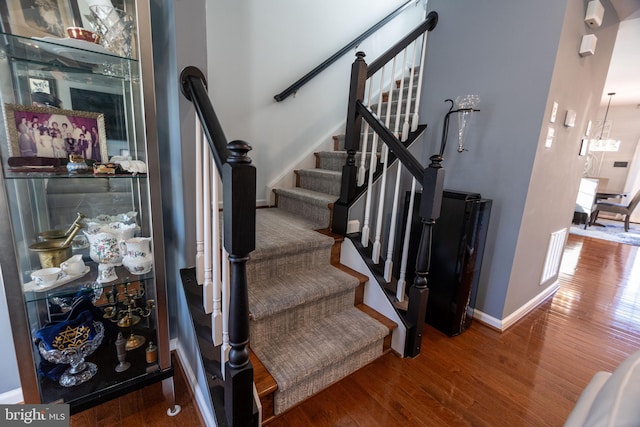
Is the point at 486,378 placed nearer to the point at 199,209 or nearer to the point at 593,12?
the point at 199,209

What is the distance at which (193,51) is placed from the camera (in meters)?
Result: 1.12

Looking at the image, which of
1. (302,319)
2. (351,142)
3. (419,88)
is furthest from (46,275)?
(419,88)

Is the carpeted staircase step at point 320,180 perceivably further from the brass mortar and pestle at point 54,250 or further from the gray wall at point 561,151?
the brass mortar and pestle at point 54,250

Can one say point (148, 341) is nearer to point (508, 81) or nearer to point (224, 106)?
point (224, 106)

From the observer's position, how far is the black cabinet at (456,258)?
5.83 feet

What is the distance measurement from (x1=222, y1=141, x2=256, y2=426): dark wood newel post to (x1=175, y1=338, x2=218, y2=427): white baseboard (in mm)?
164

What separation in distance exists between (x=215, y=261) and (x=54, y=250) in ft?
2.21

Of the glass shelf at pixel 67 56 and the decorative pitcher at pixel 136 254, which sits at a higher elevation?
the glass shelf at pixel 67 56

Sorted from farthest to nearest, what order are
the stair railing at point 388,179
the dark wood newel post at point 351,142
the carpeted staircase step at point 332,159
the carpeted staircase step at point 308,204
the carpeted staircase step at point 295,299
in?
1. the carpeted staircase step at point 332,159
2. the carpeted staircase step at point 308,204
3. the dark wood newel post at point 351,142
4. the stair railing at point 388,179
5. the carpeted staircase step at point 295,299

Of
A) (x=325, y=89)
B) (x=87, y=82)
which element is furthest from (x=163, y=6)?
(x=325, y=89)

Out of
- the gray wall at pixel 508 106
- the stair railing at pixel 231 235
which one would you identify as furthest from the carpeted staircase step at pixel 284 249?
the gray wall at pixel 508 106

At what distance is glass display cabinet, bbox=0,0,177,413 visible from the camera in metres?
0.96

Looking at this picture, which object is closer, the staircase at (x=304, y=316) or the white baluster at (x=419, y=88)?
the staircase at (x=304, y=316)

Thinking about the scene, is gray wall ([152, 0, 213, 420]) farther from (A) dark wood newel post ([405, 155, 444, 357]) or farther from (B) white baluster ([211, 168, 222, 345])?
(A) dark wood newel post ([405, 155, 444, 357])
